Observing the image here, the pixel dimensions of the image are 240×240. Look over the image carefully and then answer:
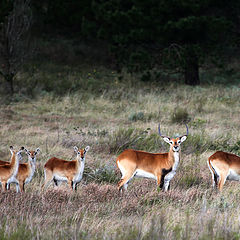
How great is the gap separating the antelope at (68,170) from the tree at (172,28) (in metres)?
13.4

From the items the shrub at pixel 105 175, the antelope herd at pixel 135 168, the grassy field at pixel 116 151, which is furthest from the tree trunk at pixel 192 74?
the antelope herd at pixel 135 168

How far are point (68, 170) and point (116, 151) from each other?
307 centimetres

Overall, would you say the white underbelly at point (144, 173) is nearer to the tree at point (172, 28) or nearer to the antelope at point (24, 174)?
the antelope at point (24, 174)

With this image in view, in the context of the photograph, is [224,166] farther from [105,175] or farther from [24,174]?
[24,174]

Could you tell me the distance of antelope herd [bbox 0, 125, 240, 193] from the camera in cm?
670

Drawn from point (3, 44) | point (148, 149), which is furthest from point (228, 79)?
point (148, 149)

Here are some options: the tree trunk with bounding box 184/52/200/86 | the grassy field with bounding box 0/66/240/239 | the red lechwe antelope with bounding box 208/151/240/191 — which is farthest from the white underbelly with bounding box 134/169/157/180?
the tree trunk with bounding box 184/52/200/86

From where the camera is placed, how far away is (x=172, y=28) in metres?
20.2

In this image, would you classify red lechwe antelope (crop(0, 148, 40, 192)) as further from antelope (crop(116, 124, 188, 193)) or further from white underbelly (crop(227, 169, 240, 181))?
white underbelly (crop(227, 169, 240, 181))

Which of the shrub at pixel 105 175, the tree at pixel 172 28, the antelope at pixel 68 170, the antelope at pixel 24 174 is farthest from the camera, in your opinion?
the tree at pixel 172 28

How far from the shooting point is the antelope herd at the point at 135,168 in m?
6.70

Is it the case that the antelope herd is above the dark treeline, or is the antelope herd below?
below

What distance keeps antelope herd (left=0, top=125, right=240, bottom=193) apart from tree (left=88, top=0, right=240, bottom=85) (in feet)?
43.6

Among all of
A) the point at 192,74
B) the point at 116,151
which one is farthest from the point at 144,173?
the point at 192,74
